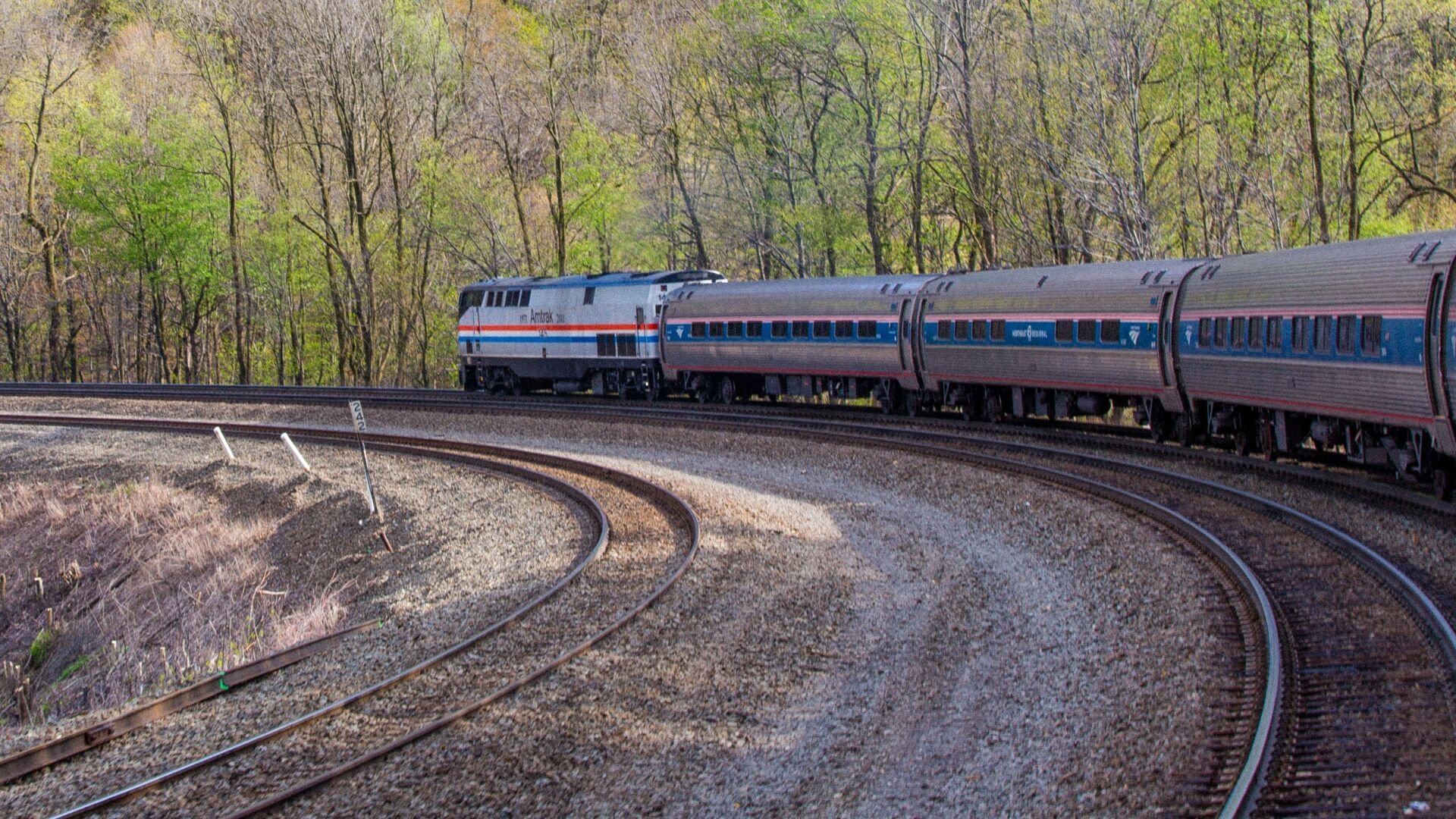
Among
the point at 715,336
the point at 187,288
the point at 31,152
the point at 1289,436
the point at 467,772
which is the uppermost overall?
the point at 31,152

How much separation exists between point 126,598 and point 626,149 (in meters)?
30.9

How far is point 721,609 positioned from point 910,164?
1164 inches

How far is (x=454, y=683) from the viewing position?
11.0 metres

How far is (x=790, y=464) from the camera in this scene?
76.8 ft

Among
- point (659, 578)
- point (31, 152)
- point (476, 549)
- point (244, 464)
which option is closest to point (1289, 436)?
point (659, 578)

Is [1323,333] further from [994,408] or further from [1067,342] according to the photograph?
[994,408]

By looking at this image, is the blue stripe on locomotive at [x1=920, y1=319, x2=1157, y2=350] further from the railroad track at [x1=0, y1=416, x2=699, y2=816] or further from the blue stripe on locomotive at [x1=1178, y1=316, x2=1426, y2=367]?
the railroad track at [x1=0, y1=416, x2=699, y2=816]

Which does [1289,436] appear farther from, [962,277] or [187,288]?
[187,288]

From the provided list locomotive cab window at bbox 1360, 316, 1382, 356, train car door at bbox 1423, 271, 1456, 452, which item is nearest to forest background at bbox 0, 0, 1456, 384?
locomotive cab window at bbox 1360, 316, 1382, 356

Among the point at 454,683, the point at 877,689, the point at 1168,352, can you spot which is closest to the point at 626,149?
the point at 1168,352

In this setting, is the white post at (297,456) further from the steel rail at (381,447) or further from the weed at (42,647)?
the weed at (42,647)

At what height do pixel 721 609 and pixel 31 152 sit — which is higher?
pixel 31 152

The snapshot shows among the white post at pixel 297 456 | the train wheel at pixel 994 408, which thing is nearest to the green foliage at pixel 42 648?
the white post at pixel 297 456

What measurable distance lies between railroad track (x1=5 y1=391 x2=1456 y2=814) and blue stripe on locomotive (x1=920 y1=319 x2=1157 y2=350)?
6204 mm
